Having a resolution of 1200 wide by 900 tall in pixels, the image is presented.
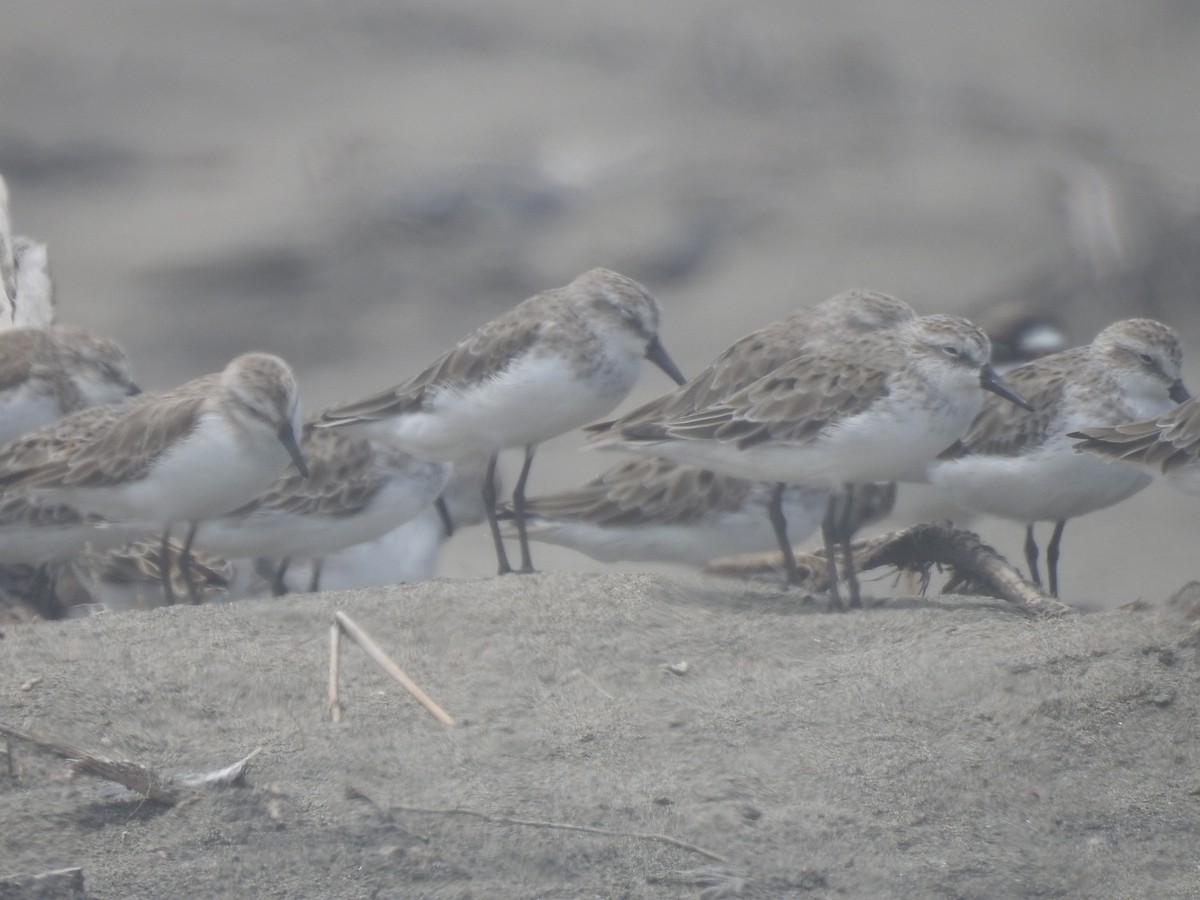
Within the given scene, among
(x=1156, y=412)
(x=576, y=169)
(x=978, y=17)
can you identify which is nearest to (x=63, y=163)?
(x=576, y=169)

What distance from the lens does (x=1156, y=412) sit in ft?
22.7

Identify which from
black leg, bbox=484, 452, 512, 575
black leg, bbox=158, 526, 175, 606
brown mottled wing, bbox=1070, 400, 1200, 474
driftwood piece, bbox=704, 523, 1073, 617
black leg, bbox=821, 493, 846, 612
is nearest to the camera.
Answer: brown mottled wing, bbox=1070, 400, 1200, 474

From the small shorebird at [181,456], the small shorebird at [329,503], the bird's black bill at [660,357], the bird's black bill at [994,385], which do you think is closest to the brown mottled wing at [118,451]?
the small shorebird at [181,456]

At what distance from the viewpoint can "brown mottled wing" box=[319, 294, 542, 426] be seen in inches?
271

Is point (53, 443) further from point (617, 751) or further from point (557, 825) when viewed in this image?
point (557, 825)

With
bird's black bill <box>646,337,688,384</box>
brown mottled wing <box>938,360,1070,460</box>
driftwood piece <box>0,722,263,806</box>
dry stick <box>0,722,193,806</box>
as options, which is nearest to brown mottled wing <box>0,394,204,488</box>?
bird's black bill <box>646,337,688,384</box>

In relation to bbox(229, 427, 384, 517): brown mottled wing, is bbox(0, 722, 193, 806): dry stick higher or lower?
lower

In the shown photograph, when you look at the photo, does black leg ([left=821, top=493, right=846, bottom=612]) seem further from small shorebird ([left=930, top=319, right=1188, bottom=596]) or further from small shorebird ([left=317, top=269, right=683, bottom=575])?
small shorebird ([left=317, top=269, right=683, bottom=575])

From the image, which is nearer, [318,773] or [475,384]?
[318,773]

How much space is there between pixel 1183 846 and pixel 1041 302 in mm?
8374

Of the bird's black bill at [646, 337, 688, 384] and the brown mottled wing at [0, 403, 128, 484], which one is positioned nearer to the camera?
the brown mottled wing at [0, 403, 128, 484]

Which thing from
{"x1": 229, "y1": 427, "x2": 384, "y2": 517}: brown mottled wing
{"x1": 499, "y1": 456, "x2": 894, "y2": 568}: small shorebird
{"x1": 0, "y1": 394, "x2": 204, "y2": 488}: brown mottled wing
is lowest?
{"x1": 499, "y1": 456, "x2": 894, "y2": 568}: small shorebird

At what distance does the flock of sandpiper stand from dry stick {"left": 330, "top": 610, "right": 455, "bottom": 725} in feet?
5.87

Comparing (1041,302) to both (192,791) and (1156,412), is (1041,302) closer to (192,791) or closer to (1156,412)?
(1156,412)
